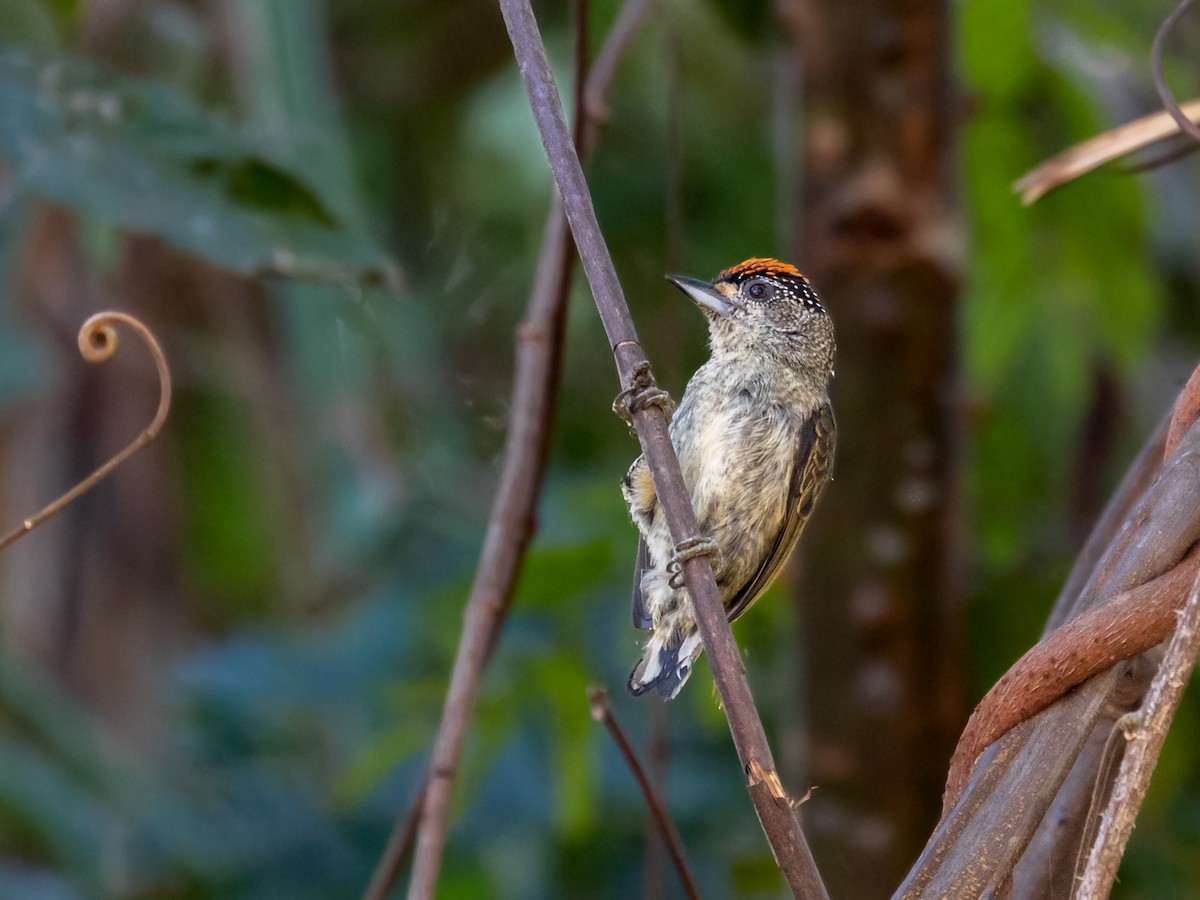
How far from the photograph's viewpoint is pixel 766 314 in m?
2.92

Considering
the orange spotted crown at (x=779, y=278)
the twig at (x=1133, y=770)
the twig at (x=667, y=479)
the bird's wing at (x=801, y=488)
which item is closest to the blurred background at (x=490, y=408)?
the orange spotted crown at (x=779, y=278)

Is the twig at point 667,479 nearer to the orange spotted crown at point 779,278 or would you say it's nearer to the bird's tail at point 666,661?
the bird's tail at point 666,661

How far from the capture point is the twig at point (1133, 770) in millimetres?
1155

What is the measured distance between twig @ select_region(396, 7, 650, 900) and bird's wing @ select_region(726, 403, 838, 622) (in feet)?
1.70

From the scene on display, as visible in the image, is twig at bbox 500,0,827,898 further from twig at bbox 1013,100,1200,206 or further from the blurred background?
twig at bbox 1013,100,1200,206

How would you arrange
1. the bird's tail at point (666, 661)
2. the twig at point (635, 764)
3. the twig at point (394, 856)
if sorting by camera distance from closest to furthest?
1. the twig at point (635, 764)
2. the twig at point (394, 856)
3. the bird's tail at point (666, 661)

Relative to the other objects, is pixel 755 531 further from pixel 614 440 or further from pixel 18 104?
pixel 614 440

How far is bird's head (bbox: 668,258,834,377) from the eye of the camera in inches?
113

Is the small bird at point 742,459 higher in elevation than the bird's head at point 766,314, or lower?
lower

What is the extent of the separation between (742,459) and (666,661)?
0.43m

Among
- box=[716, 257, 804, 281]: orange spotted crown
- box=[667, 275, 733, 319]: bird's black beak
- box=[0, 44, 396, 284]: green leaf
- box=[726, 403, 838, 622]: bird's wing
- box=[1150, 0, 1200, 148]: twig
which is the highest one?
box=[0, 44, 396, 284]: green leaf

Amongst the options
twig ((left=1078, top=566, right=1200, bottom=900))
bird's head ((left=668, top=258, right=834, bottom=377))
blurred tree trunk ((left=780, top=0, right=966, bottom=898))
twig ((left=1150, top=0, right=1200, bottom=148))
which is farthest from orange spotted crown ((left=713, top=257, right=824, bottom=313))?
twig ((left=1078, top=566, right=1200, bottom=900))

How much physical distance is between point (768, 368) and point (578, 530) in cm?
84

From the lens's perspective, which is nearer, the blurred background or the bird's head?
the bird's head
